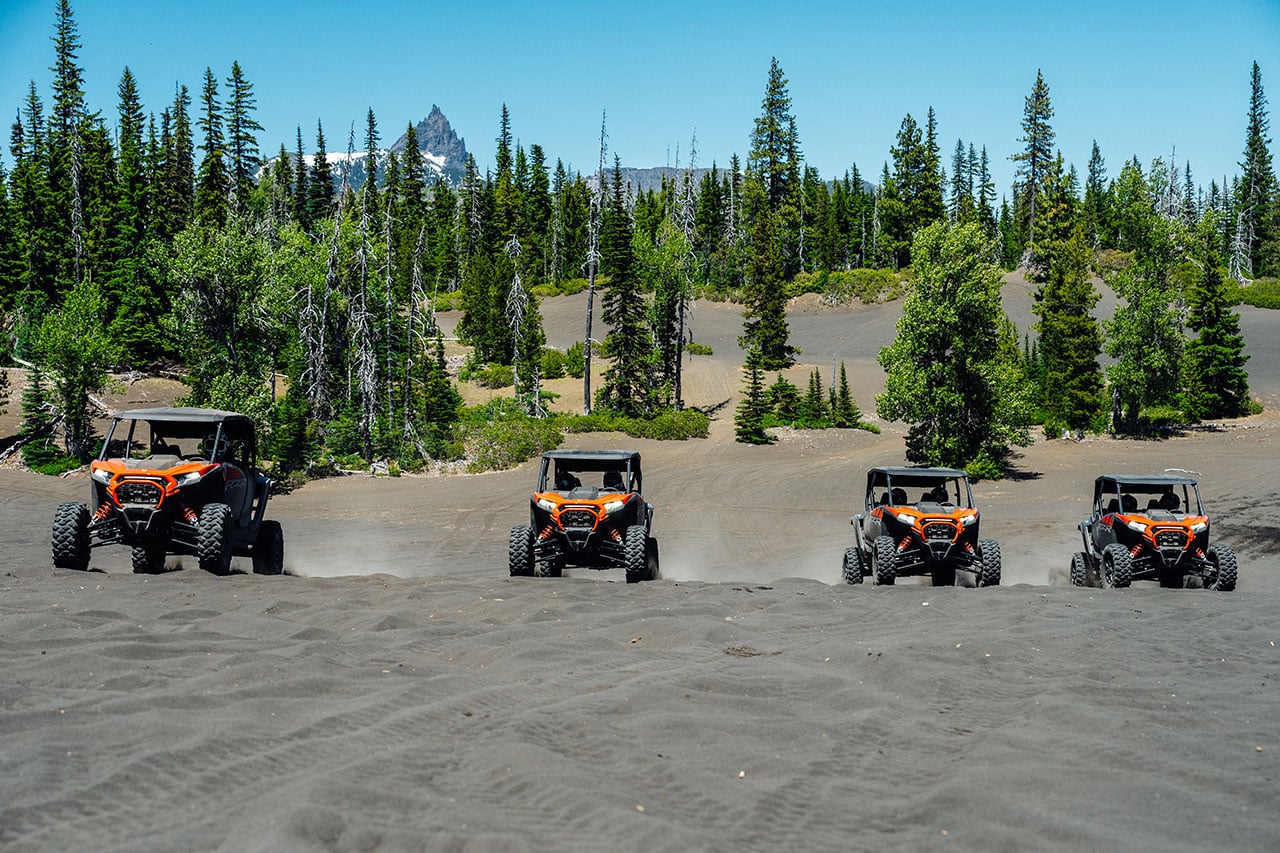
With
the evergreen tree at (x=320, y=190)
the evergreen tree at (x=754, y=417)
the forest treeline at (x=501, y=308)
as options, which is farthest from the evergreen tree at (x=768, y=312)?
the evergreen tree at (x=320, y=190)

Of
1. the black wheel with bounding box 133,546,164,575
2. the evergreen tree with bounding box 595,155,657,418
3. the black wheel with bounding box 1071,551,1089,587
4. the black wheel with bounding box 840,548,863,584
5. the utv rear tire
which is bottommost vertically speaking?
the black wheel with bounding box 1071,551,1089,587

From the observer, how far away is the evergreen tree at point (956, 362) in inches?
1479

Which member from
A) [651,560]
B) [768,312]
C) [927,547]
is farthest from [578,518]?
[768,312]

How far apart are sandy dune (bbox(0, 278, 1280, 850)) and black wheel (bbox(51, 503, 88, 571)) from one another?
1.62 feet

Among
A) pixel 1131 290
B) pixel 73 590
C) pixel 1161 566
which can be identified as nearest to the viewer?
pixel 73 590

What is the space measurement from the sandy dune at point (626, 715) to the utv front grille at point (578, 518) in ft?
3.16

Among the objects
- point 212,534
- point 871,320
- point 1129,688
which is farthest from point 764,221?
point 1129,688

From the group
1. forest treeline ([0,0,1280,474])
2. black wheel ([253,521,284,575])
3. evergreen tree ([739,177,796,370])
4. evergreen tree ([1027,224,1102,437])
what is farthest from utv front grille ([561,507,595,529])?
evergreen tree ([739,177,796,370])

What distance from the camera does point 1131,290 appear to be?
4634 centimetres

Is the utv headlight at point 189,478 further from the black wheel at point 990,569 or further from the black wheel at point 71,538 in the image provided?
the black wheel at point 990,569

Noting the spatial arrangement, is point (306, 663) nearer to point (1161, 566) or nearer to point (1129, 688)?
point (1129, 688)

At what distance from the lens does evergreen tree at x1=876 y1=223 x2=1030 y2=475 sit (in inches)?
1479

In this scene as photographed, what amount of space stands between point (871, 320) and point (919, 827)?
79.4m

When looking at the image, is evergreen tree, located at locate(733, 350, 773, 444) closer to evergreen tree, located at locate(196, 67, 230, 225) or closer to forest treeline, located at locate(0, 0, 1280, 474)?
forest treeline, located at locate(0, 0, 1280, 474)
